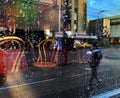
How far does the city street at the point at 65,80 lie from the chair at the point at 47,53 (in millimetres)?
21

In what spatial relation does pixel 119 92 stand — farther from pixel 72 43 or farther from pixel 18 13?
pixel 18 13

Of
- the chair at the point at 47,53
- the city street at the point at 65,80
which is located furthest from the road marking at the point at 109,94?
the chair at the point at 47,53

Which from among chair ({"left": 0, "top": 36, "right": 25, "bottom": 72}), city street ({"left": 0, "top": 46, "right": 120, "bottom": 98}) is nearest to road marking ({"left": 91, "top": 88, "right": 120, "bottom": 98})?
city street ({"left": 0, "top": 46, "right": 120, "bottom": 98})

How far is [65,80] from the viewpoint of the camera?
95cm

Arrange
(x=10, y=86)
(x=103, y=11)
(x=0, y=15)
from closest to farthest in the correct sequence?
(x=0, y=15) → (x=10, y=86) → (x=103, y=11)

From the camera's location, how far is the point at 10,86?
0.73m

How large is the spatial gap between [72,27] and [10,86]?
233mm

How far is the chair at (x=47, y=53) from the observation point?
0.73 metres

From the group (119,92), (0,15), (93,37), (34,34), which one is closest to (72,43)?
(93,37)

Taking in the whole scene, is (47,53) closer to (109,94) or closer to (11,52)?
(11,52)

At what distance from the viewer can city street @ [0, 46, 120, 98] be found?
748 mm

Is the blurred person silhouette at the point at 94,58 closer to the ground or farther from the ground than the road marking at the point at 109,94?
farther from the ground

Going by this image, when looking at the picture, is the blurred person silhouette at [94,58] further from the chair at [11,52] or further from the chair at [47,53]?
the chair at [11,52]

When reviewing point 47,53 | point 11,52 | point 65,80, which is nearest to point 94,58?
point 65,80
